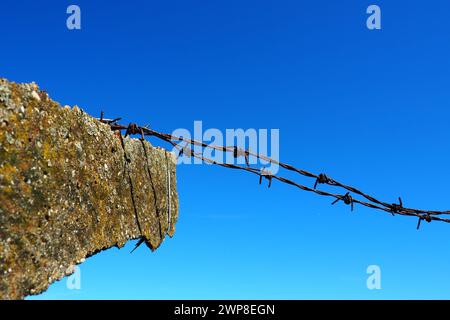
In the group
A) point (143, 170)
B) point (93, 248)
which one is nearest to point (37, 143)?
point (93, 248)

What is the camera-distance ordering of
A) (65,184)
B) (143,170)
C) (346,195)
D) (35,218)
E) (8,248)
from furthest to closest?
(346,195), (143,170), (65,184), (35,218), (8,248)

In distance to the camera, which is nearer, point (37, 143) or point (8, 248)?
point (8, 248)

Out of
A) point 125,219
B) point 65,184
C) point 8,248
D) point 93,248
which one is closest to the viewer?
point 8,248

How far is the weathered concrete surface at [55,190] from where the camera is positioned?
2887 millimetres

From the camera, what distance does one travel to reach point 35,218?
3.06 m

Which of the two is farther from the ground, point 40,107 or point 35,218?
point 40,107

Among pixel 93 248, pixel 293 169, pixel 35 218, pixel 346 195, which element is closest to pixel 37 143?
pixel 35 218

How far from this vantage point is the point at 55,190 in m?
3.27

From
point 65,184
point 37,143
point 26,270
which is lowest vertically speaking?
point 26,270

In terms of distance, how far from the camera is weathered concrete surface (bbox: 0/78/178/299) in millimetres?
2887
